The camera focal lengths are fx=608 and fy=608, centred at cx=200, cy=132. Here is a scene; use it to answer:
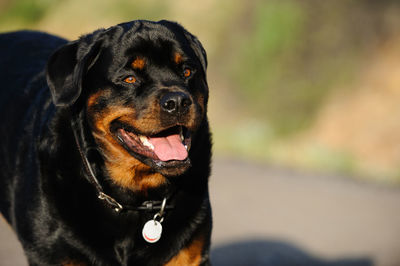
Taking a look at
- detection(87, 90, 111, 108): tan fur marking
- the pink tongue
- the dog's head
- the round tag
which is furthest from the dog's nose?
the round tag

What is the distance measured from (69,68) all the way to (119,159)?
555 millimetres

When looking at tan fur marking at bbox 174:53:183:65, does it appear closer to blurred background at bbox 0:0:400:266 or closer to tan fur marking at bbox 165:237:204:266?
tan fur marking at bbox 165:237:204:266

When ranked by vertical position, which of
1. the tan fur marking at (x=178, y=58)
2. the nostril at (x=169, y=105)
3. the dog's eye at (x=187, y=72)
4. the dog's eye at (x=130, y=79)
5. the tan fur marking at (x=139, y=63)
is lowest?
the nostril at (x=169, y=105)

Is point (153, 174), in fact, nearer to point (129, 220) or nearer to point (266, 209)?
point (129, 220)

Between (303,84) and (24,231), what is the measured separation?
9775 millimetres

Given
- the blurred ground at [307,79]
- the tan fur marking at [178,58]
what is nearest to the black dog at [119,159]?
the tan fur marking at [178,58]

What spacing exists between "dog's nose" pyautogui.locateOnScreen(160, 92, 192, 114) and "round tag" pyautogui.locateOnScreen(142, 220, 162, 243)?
61 centimetres

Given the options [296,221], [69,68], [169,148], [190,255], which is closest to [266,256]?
[296,221]

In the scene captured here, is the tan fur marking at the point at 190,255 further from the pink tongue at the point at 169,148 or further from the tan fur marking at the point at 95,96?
the tan fur marking at the point at 95,96

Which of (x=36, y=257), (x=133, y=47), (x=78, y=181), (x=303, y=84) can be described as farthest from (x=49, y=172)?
(x=303, y=84)

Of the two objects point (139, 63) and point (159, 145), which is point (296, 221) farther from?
point (139, 63)

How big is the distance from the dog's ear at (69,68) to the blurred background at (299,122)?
8.00 ft

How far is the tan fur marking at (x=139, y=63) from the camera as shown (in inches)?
128

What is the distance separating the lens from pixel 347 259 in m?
5.30
